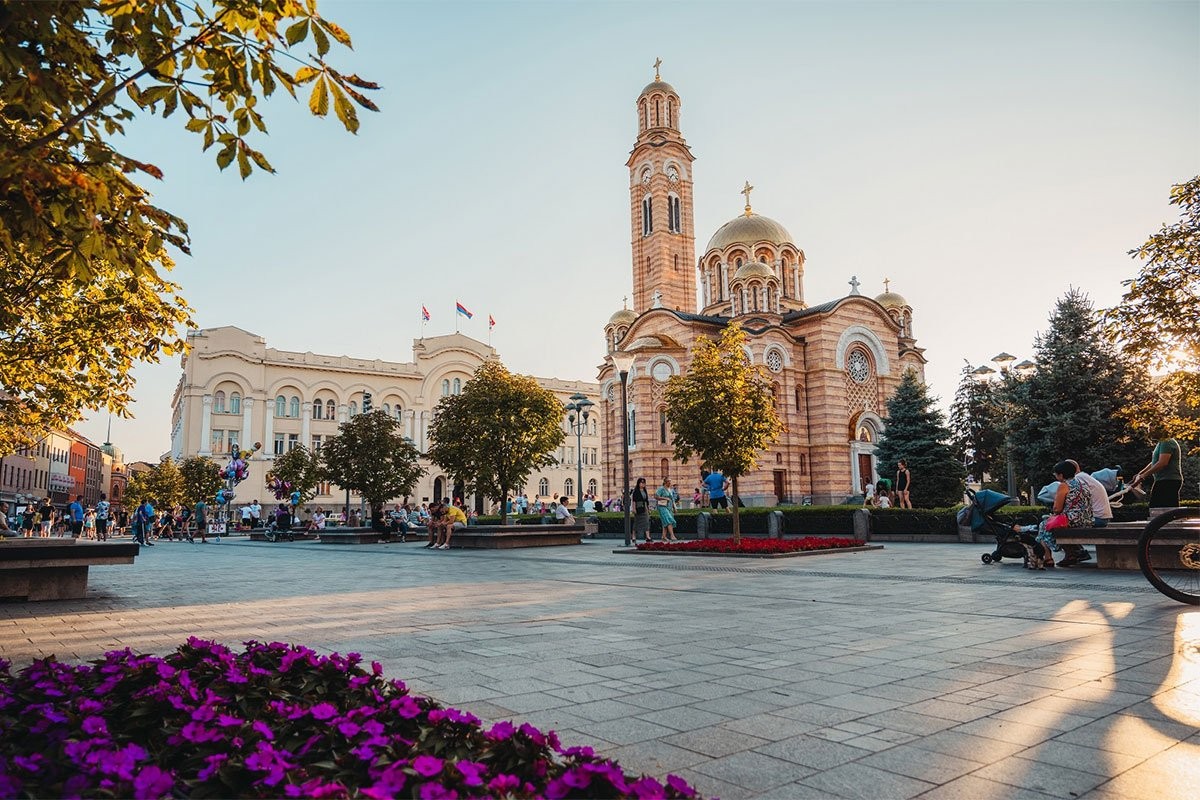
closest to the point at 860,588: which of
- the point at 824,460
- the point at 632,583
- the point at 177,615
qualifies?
the point at 632,583

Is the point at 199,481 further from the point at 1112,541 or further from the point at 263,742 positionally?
the point at 263,742

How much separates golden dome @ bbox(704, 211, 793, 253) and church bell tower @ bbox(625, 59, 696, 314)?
2.84 metres

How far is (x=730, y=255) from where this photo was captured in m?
50.8

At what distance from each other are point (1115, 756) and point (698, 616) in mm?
4709

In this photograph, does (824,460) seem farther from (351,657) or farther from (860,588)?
(351,657)

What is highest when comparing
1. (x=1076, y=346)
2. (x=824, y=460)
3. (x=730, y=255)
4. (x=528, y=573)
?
(x=730, y=255)

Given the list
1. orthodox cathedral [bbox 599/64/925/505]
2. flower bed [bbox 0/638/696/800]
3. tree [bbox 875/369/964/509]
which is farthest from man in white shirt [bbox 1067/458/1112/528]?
orthodox cathedral [bbox 599/64/925/505]

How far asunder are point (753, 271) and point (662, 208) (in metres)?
10.3

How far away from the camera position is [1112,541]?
10.6 m

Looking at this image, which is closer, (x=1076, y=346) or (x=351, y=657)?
(x=351, y=657)

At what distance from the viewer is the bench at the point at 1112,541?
10539 millimetres

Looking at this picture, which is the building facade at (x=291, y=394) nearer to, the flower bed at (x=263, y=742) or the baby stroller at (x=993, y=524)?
the baby stroller at (x=993, y=524)

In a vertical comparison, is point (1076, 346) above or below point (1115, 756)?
above

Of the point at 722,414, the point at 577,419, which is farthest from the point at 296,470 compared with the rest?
the point at 722,414
